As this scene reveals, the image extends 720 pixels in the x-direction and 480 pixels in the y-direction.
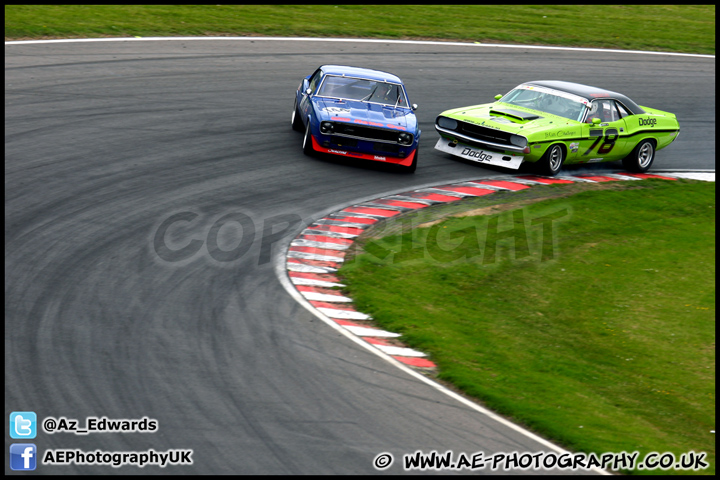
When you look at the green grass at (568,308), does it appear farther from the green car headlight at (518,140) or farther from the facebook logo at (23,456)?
the facebook logo at (23,456)

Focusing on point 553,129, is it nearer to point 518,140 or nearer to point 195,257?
point 518,140

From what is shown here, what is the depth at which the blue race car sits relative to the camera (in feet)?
41.1

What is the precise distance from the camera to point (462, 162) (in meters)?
14.0

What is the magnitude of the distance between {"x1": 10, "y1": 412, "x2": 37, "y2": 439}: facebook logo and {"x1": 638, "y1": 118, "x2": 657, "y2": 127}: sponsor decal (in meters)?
11.9

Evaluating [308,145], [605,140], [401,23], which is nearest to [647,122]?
[605,140]

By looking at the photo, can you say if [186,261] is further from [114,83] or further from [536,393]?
[114,83]

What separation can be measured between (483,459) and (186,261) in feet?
14.3

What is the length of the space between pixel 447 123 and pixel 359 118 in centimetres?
186

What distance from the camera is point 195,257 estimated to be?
9.21 metres

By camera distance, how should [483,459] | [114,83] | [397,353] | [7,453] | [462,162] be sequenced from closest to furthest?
[7,453], [483,459], [397,353], [462,162], [114,83]

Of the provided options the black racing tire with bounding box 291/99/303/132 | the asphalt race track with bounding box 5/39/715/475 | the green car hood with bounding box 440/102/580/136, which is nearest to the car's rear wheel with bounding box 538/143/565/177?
the green car hood with bounding box 440/102/580/136

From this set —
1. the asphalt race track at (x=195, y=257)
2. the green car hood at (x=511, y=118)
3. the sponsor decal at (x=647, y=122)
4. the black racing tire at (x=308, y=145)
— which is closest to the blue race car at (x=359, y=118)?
the black racing tire at (x=308, y=145)

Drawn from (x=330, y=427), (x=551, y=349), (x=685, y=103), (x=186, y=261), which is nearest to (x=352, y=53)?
(x=685, y=103)

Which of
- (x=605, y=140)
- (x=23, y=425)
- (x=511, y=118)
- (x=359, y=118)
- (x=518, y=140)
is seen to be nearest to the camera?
(x=23, y=425)
